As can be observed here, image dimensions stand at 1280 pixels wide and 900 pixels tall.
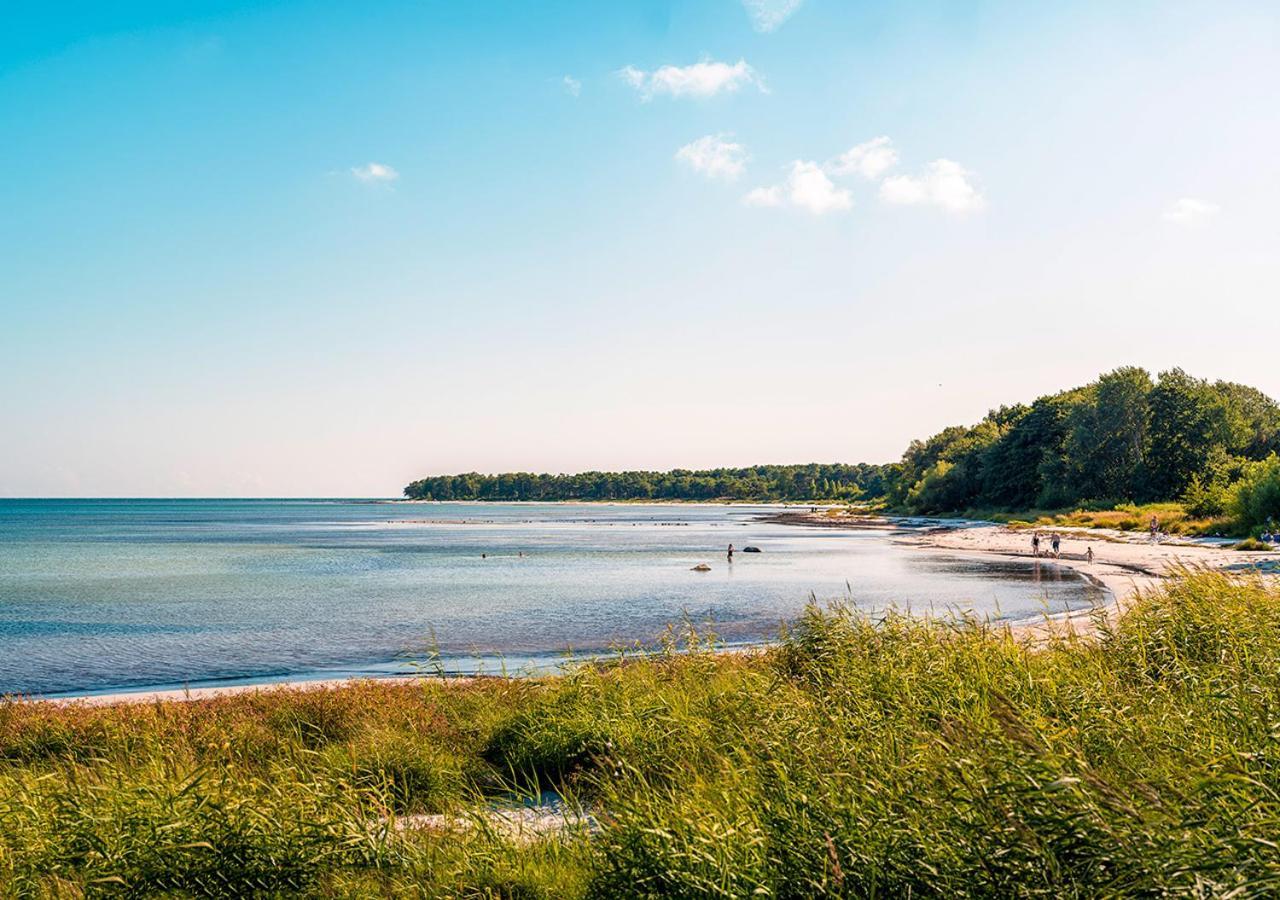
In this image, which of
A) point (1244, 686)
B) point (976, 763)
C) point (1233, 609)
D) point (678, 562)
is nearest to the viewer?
point (976, 763)

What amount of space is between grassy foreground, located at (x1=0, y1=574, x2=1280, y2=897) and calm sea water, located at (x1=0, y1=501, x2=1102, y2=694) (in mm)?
4275

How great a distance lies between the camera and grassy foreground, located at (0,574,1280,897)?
4816 millimetres

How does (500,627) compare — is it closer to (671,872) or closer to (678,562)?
(671,872)

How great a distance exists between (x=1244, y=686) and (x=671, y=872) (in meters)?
5.52

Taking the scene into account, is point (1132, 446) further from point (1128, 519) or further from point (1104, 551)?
point (1104, 551)

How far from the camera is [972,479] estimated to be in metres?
122

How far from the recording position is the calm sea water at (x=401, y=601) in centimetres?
2602

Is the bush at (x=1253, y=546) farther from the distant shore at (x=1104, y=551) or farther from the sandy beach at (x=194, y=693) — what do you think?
the sandy beach at (x=194, y=693)

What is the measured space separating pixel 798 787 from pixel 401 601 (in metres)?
37.9

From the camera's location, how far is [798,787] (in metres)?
6.25

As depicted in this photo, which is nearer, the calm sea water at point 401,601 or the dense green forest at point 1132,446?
the calm sea water at point 401,601

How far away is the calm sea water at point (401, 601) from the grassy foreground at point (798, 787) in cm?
427

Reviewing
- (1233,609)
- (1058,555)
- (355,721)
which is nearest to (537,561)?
(1058,555)

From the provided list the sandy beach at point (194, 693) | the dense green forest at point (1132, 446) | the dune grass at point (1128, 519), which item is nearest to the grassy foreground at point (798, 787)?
the sandy beach at point (194, 693)
